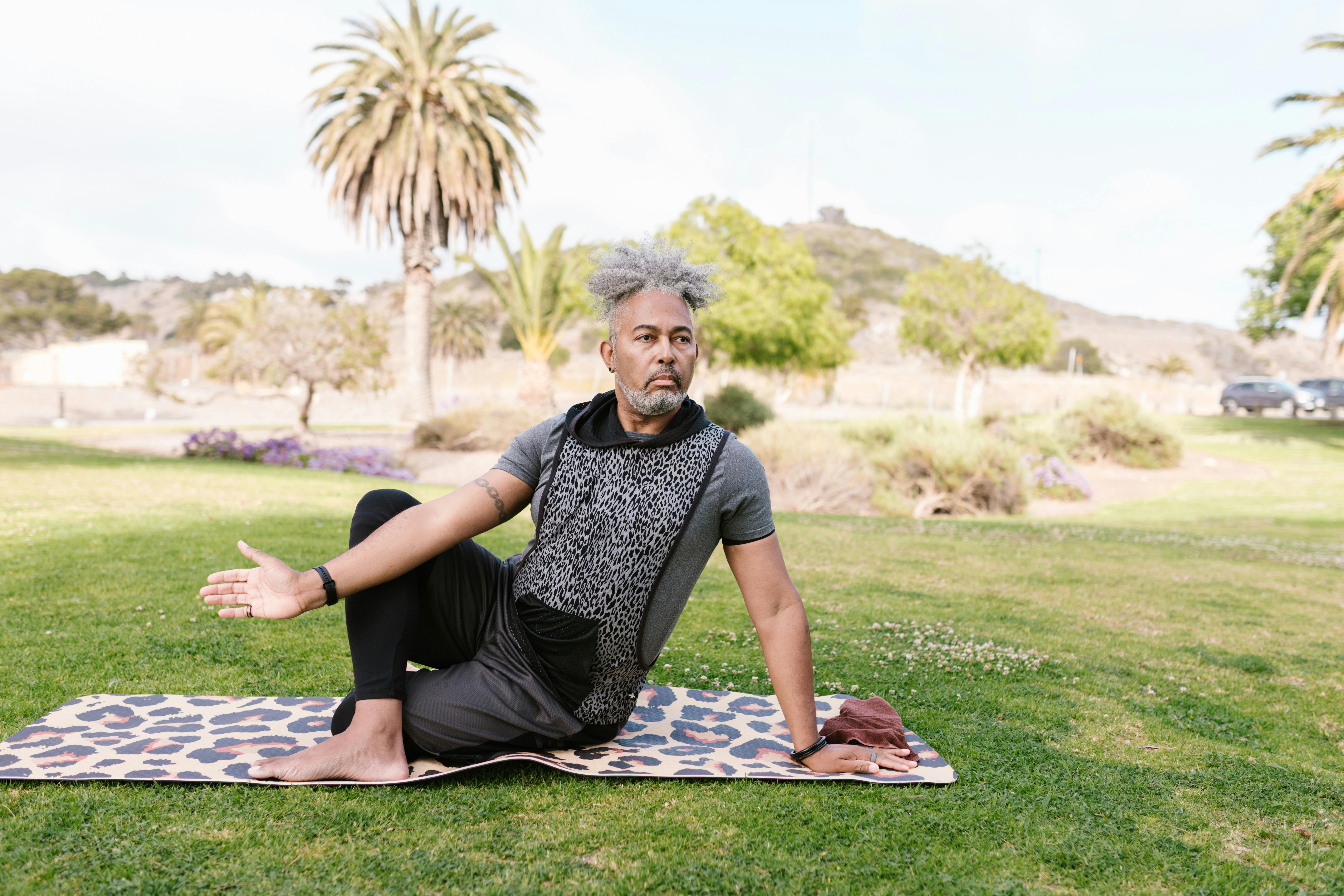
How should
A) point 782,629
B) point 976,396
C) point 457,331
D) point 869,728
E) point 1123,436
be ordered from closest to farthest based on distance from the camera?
point 782,629, point 869,728, point 1123,436, point 976,396, point 457,331

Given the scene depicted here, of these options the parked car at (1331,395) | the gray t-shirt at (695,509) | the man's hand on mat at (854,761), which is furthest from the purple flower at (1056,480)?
the parked car at (1331,395)

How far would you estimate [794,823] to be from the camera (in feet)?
8.36

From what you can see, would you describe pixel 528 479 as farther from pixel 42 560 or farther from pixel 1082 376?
pixel 1082 376

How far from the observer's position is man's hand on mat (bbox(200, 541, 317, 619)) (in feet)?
8.51

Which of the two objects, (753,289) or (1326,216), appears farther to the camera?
(753,289)

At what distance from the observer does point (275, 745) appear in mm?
2941

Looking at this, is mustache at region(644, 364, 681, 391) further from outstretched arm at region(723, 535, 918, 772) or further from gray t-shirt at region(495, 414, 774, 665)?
outstretched arm at region(723, 535, 918, 772)

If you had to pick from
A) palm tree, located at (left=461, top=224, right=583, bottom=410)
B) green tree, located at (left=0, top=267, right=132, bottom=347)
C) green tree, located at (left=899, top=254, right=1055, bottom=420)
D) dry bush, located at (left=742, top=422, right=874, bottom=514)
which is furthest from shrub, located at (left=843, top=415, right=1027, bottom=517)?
green tree, located at (left=0, top=267, right=132, bottom=347)

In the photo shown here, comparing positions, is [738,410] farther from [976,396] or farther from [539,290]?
[976,396]

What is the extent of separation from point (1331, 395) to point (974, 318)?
16257 mm

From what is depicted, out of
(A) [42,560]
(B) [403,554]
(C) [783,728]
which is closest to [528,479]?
(B) [403,554]

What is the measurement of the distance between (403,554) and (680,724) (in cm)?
128

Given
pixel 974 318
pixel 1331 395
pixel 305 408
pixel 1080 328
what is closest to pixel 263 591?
pixel 305 408

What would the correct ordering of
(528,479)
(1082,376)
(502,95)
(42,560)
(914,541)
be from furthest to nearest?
(1082,376), (502,95), (914,541), (42,560), (528,479)
